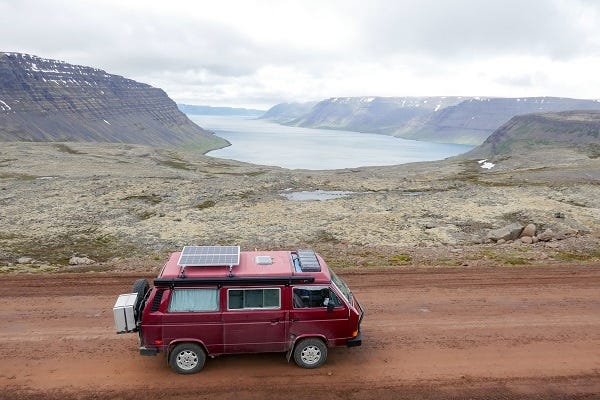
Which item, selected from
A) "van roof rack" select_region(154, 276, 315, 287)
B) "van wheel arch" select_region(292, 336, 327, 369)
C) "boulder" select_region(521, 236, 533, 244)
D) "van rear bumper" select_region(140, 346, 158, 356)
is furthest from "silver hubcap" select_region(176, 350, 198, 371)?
"boulder" select_region(521, 236, 533, 244)

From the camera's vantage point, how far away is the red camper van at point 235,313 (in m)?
11.9

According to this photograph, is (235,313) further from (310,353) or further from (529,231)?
(529,231)

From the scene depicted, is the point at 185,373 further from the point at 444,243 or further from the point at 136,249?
the point at 444,243

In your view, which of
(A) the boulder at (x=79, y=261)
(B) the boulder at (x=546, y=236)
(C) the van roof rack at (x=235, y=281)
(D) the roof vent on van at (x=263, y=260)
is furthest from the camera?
(B) the boulder at (x=546, y=236)

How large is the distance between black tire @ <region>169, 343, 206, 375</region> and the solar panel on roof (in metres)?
2.22

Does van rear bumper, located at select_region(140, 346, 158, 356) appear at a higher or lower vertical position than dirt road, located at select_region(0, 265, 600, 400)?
higher

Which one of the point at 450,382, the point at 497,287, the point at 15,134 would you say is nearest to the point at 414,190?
the point at 497,287

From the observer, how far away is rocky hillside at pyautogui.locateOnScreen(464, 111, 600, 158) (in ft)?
513

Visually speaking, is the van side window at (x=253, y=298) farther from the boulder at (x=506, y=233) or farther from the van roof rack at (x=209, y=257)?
the boulder at (x=506, y=233)

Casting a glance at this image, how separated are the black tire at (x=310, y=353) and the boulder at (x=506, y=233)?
18.9m

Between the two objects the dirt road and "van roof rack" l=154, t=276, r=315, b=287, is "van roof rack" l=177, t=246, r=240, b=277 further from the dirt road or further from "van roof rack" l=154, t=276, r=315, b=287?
the dirt road

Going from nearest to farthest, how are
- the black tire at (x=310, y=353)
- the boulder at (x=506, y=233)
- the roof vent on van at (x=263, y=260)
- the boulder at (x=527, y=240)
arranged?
1. the black tire at (x=310, y=353)
2. the roof vent on van at (x=263, y=260)
3. the boulder at (x=527, y=240)
4. the boulder at (x=506, y=233)

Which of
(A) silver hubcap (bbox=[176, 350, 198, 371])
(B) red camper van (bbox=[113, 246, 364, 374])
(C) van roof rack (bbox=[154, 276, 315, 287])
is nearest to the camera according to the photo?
(C) van roof rack (bbox=[154, 276, 315, 287])

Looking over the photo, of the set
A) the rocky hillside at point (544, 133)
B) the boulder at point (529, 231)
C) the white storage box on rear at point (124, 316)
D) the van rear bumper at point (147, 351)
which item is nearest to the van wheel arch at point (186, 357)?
the van rear bumper at point (147, 351)
